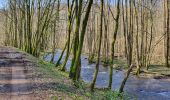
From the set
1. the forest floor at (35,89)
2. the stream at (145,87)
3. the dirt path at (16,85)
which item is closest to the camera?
the dirt path at (16,85)

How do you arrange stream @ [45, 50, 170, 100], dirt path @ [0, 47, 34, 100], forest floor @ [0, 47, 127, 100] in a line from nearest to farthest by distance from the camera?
dirt path @ [0, 47, 34, 100] < forest floor @ [0, 47, 127, 100] < stream @ [45, 50, 170, 100]

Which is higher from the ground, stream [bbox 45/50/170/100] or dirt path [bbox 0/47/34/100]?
dirt path [bbox 0/47/34/100]

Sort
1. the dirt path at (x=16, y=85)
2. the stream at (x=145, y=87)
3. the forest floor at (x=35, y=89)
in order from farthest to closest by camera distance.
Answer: the stream at (x=145, y=87) < the forest floor at (x=35, y=89) < the dirt path at (x=16, y=85)

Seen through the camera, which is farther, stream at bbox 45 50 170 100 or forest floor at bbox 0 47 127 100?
stream at bbox 45 50 170 100

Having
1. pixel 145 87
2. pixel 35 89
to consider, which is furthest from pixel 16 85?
pixel 145 87

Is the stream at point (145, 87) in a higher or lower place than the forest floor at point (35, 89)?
lower

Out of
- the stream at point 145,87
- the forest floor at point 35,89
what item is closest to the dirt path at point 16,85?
the forest floor at point 35,89

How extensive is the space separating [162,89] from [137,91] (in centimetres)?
215

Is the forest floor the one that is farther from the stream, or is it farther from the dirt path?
the stream

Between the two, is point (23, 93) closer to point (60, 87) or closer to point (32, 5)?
point (60, 87)

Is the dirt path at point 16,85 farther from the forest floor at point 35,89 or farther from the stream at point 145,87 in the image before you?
the stream at point 145,87

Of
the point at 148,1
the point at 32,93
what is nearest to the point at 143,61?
the point at 148,1

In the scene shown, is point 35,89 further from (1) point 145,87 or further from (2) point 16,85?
(1) point 145,87

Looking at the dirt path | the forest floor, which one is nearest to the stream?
the forest floor
